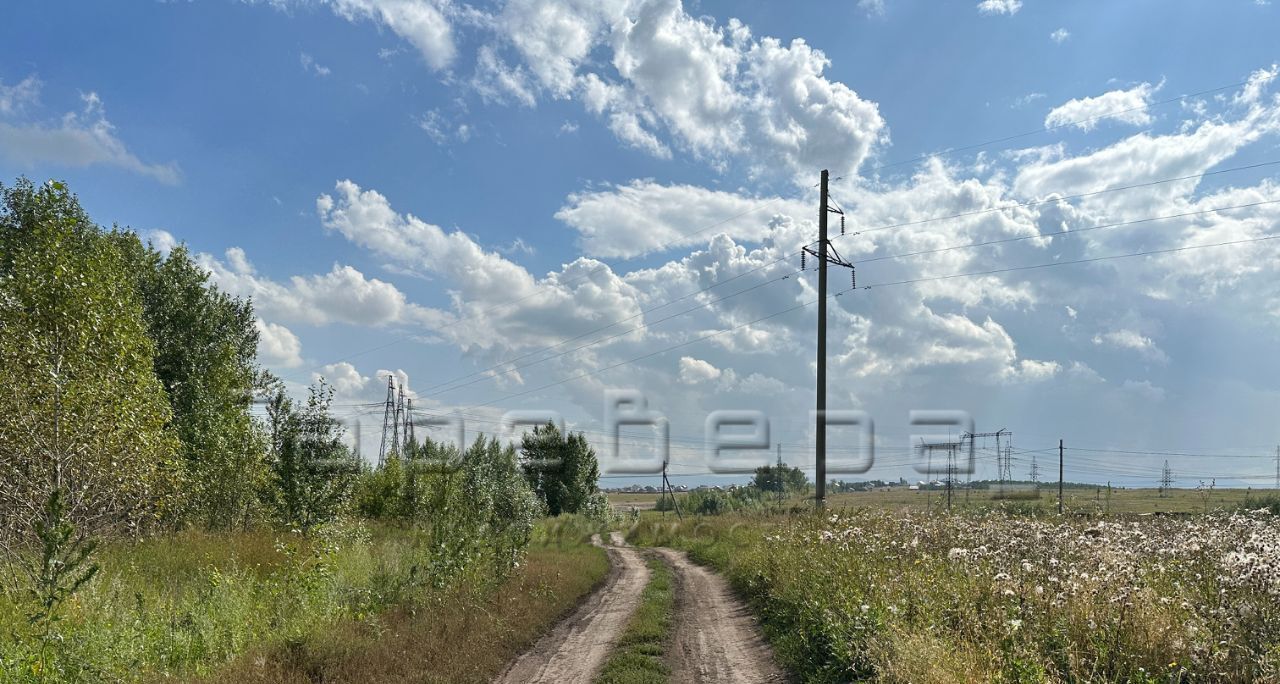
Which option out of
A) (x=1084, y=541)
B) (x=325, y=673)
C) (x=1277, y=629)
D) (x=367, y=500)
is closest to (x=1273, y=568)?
(x=1277, y=629)

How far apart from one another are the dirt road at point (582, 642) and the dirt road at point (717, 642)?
124cm

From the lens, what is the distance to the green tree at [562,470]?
74.7m

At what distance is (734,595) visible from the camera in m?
18.4

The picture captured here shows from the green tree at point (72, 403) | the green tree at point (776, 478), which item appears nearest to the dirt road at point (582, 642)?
the green tree at point (72, 403)

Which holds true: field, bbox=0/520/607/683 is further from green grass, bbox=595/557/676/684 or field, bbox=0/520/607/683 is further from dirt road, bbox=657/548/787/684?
dirt road, bbox=657/548/787/684

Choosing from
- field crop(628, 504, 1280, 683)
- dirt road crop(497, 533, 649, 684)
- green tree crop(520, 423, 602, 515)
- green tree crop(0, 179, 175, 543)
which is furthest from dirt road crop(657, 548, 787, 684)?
green tree crop(520, 423, 602, 515)

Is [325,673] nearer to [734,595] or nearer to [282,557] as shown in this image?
[282,557]

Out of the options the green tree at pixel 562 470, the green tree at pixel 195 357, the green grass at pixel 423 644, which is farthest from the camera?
the green tree at pixel 562 470

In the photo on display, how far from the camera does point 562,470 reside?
76125 mm

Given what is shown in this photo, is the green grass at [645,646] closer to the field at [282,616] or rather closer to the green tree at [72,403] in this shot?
the field at [282,616]

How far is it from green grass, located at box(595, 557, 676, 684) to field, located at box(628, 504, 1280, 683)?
6.45ft

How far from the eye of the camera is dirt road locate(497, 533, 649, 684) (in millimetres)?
10836

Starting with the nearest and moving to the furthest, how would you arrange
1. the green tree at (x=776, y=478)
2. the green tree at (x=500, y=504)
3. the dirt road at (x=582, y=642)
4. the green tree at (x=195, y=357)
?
1. the dirt road at (x=582, y=642)
2. the green tree at (x=500, y=504)
3. the green tree at (x=195, y=357)
4. the green tree at (x=776, y=478)

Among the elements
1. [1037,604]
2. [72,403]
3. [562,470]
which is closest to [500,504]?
[72,403]
